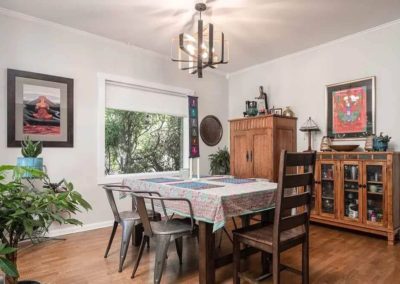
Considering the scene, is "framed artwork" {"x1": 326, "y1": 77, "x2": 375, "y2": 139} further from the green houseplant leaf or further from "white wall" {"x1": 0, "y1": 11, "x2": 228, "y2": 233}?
the green houseplant leaf

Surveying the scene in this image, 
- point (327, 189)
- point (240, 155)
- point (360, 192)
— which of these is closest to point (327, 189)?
point (327, 189)

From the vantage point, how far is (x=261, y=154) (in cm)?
420

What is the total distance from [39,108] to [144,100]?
4.89ft

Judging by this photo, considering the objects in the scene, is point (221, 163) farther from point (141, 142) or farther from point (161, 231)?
point (161, 231)

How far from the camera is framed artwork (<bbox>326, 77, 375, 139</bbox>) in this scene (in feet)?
11.7

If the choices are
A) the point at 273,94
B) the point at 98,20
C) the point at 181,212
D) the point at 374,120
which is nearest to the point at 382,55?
the point at 374,120

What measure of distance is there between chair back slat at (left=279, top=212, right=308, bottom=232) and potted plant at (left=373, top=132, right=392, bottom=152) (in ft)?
6.32

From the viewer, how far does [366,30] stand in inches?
140

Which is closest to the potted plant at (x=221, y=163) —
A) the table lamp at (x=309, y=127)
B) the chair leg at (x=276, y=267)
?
the table lamp at (x=309, y=127)

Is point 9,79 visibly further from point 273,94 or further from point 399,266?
point 399,266

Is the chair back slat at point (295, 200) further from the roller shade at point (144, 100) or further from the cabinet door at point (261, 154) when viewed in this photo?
the roller shade at point (144, 100)

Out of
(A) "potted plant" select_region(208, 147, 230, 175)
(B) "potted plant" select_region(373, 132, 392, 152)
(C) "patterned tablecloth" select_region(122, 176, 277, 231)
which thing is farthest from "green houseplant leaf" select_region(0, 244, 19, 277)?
(A) "potted plant" select_region(208, 147, 230, 175)

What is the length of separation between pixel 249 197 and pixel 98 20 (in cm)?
283

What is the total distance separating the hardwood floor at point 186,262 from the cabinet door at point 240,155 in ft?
4.82
